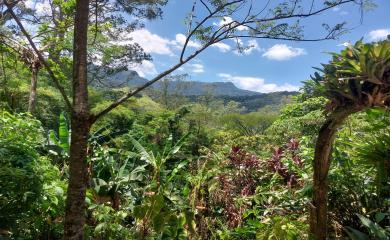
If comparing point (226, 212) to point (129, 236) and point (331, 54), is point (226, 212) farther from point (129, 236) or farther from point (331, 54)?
point (331, 54)

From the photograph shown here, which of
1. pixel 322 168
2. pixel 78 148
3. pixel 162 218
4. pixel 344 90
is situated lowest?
pixel 162 218

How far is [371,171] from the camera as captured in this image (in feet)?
10.8

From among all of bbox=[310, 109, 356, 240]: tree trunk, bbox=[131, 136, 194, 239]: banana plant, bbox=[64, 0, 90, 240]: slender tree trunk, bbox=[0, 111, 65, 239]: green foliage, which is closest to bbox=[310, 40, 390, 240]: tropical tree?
bbox=[310, 109, 356, 240]: tree trunk

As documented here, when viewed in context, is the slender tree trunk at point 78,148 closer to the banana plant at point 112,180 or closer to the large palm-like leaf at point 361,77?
the large palm-like leaf at point 361,77

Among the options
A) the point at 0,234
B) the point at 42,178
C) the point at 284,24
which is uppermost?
the point at 284,24

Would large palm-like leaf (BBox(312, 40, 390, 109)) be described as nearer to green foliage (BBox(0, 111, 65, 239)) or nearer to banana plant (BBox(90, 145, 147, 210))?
green foliage (BBox(0, 111, 65, 239))

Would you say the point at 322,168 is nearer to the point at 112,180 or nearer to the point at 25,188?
the point at 25,188

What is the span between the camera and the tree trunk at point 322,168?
2.50 metres

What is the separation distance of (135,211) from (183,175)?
5.91ft

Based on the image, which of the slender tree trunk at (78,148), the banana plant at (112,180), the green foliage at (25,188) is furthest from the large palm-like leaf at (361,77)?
the banana plant at (112,180)

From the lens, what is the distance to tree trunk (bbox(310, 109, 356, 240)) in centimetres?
250

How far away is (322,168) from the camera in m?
2.62

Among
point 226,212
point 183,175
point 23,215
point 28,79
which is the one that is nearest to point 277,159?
point 226,212

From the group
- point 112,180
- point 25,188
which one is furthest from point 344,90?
point 112,180
